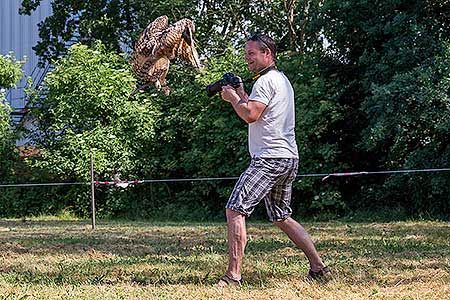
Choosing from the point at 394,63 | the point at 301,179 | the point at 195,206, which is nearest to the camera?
the point at 394,63

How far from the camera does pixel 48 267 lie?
6.01m

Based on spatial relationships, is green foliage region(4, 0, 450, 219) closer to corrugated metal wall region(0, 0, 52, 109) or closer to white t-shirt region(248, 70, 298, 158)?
white t-shirt region(248, 70, 298, 158)

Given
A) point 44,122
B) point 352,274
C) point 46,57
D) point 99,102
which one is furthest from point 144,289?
point 46,57

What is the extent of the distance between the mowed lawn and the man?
1.13 ft

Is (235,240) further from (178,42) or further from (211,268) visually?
(178,42)

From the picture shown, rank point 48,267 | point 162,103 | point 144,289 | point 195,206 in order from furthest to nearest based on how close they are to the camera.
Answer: point 162,103 → point 195,206 → point 48,267 → point 144,289

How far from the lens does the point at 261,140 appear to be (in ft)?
15.7

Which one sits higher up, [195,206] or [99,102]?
[99,102]

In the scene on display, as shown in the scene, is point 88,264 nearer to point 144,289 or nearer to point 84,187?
point 144,289

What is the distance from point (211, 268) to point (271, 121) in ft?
4.91

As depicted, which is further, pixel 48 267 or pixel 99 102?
pixel 99 102

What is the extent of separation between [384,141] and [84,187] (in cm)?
737

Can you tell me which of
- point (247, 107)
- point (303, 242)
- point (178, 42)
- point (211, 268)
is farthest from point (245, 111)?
point (178, 42)

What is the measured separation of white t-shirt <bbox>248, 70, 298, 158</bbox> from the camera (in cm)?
473
